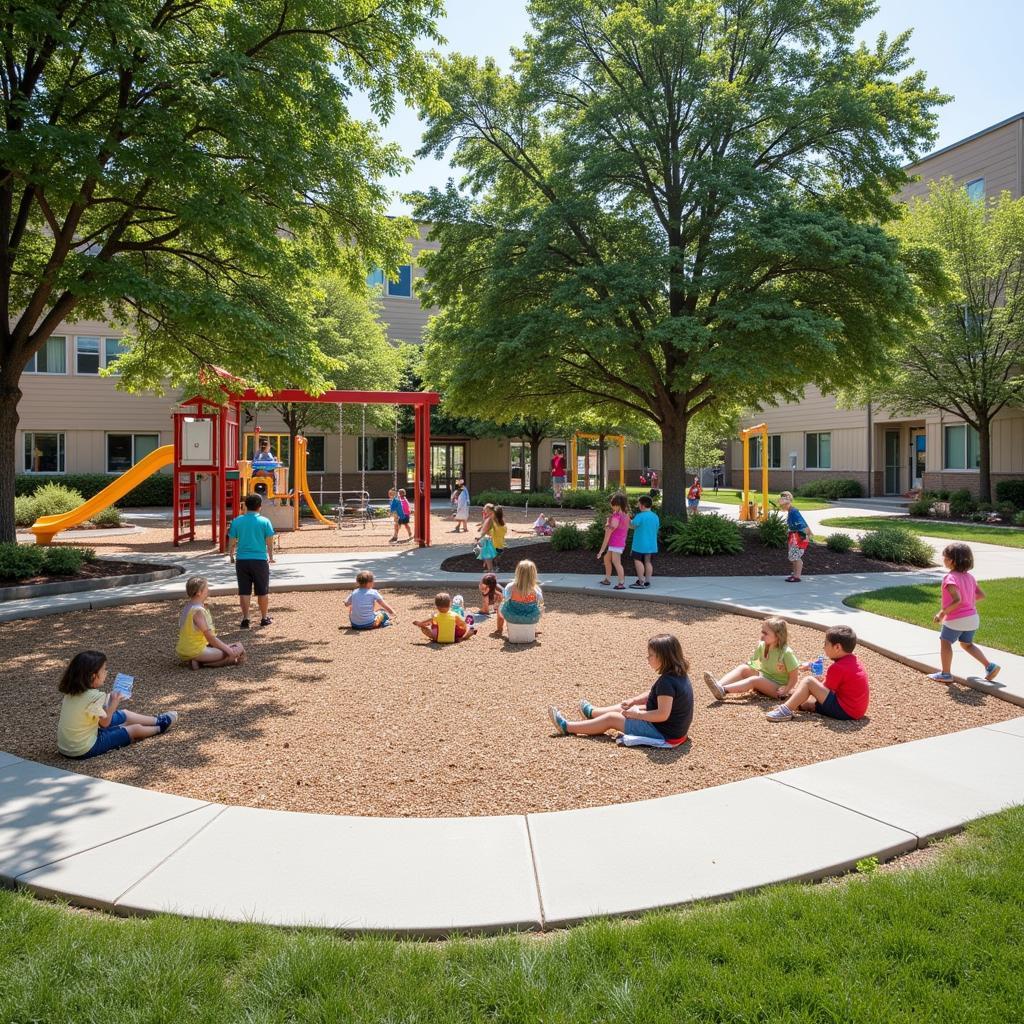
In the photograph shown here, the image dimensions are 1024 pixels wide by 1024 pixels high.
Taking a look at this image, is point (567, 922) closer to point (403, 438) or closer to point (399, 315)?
point (403, 438)

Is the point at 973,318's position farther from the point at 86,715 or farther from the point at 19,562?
the point at 86,715

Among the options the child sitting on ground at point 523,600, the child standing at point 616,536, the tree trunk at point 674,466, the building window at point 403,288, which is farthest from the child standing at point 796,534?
the building window at point 403,288

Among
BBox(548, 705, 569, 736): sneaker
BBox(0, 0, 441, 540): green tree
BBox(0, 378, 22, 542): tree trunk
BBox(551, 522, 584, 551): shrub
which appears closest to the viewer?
BBox(548, 705, 569, 736): sneaker

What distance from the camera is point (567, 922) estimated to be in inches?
130

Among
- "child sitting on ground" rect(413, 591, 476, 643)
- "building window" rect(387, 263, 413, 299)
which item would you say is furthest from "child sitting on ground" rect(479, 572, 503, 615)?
"building window" rect(387, 263, 413, 299)

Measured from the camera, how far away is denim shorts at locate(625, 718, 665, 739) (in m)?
5.63

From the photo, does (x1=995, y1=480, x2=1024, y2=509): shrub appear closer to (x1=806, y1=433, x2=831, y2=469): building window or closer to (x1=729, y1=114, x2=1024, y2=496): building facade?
(x1=729, y1=114, x2=1024, y2=496): building facade

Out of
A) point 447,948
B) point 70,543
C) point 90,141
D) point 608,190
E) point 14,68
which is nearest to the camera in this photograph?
point 447,948

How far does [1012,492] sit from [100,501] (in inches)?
1145

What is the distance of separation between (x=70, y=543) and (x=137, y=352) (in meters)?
5.39

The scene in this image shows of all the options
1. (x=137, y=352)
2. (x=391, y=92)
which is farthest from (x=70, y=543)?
(x=391, y=92)

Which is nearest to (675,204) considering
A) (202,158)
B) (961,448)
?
(202,158)

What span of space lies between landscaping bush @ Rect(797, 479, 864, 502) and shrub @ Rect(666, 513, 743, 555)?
24.0 m

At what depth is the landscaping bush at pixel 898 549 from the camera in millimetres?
15445
